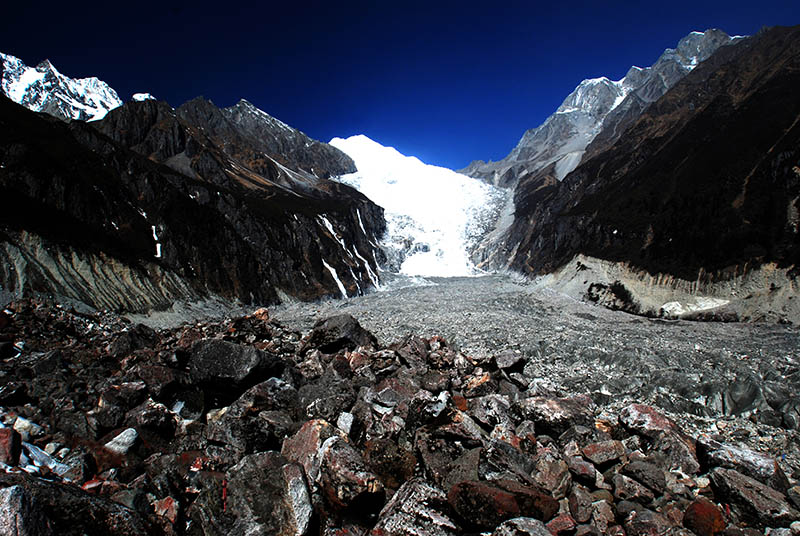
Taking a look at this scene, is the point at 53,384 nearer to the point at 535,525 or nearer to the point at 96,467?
the point at 96,467

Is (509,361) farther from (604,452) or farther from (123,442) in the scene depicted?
(123,442)

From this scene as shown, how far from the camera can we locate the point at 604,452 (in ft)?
20.4

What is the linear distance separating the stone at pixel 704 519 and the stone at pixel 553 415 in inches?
99.0

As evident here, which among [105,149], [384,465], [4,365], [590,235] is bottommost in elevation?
[4,365]

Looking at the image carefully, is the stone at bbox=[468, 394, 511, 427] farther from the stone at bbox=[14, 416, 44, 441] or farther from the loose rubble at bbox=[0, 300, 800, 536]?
the stone at bbox=[14, 416, 44, 441]

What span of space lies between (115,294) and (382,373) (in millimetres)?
25918

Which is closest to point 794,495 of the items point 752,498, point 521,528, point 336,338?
point 752,498

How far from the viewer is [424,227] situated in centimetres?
11412

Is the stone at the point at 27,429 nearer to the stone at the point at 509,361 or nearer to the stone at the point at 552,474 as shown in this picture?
the stone at the point at 552,474

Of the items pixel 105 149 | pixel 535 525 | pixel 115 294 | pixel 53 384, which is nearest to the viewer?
pixel 535 525

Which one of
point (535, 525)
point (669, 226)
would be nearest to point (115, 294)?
point (535, 525)

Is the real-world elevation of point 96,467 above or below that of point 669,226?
below

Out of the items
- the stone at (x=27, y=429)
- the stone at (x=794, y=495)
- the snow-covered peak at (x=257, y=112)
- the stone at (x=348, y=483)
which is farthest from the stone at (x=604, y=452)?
the snow-covered peak at (x=257, y=112)

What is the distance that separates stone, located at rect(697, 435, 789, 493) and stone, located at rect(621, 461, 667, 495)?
1.04 m
